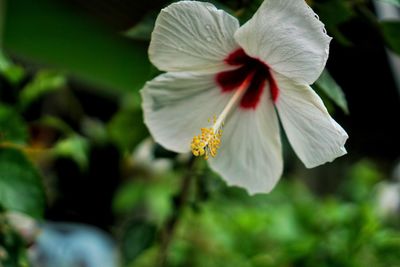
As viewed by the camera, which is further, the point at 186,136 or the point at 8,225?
the point at 8,225

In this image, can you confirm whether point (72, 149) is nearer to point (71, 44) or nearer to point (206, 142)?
point (206, 142)

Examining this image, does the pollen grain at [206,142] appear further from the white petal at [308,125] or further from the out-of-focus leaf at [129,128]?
the out-of-focus leaf at [129,128]

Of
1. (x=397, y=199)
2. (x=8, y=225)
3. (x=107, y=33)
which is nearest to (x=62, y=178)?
(x=107, y=33)

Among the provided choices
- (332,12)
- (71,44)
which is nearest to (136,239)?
(332,12)

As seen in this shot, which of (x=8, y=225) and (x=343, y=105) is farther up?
(x=343, y=105)

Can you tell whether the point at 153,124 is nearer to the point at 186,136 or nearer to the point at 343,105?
the point at 186,136

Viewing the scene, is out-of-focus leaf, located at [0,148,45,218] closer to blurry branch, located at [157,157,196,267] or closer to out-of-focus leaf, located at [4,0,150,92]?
blurry branch, located at [157,157,196,267]

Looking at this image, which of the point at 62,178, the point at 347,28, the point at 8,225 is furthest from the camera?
the point at 62,178
